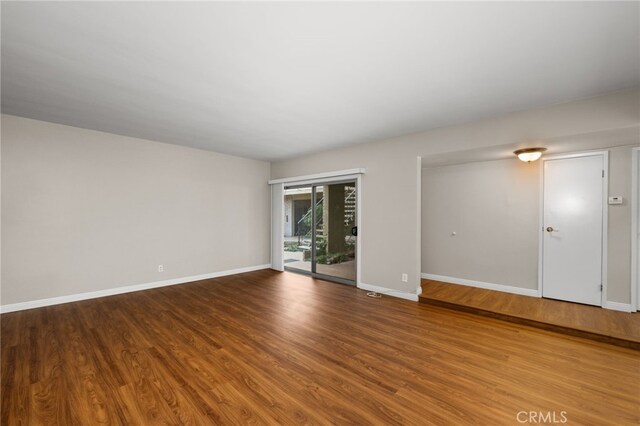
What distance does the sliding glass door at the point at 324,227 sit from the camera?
207 inches

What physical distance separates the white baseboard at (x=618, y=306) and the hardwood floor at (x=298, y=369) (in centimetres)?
128

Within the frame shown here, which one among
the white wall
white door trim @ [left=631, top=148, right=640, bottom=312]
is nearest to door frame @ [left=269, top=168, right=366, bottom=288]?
the white wall

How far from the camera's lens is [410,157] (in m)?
4.25

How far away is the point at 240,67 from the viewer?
231cm

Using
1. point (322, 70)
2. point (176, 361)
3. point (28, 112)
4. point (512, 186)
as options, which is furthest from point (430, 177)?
point (28, 112)

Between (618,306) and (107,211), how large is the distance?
7.57m

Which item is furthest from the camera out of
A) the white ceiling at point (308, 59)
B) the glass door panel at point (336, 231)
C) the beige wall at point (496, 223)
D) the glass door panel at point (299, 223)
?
the glass door panel at point (299, 223)

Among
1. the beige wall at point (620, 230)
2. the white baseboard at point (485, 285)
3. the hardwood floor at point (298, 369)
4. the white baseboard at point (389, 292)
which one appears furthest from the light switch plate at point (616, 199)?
the white baseboard at point (389, 292)

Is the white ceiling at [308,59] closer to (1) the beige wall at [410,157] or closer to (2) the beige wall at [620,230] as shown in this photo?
(1) the beige wall at [410,157]

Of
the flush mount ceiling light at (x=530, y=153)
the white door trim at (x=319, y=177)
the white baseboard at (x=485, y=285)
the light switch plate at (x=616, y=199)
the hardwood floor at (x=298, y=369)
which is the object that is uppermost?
the flush mount ceiling light at (x=530, y=153)

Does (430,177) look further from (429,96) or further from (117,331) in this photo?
(117,331)

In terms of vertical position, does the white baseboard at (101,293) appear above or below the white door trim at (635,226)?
below

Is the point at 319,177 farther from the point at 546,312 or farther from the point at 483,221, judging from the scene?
the point at 546,312

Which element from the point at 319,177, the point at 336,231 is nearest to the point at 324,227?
the point at 336,231
